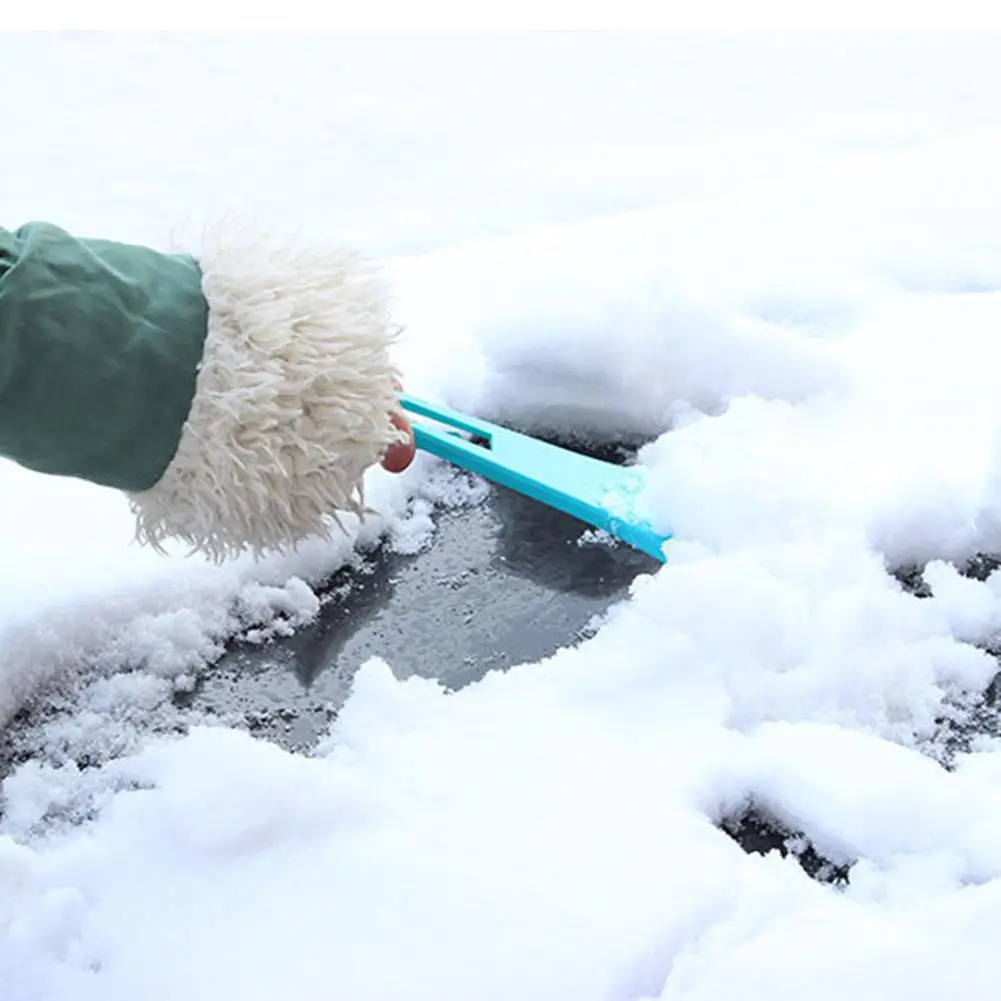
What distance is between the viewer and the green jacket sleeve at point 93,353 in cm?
67

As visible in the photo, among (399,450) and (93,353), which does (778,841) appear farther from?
(93,353)

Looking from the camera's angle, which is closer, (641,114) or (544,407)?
(544,407)

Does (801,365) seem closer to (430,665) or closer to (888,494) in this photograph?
(888,494)

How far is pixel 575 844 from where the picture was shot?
0.66m

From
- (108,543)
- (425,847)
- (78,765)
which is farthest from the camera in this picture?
(108,543)

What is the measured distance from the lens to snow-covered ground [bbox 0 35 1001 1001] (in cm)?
61

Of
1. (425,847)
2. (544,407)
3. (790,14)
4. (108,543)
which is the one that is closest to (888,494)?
(544,407)

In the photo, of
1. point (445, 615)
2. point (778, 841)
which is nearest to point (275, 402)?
point (445, 615)

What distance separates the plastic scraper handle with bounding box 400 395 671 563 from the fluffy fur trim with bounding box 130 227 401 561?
22 centimetres

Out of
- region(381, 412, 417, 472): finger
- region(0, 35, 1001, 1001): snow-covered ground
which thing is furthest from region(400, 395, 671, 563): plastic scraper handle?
region(381, 412, 417, 472): finger

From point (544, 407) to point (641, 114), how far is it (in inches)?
53.4

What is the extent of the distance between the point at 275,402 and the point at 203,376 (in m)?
0.05

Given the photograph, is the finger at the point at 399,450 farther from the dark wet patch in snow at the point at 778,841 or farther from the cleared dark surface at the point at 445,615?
the dark wet patch in snow at the point at 778,841

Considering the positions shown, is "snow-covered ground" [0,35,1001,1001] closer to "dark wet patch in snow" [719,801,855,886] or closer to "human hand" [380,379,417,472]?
"dark wet patch in snow" [719,801,855,886]
